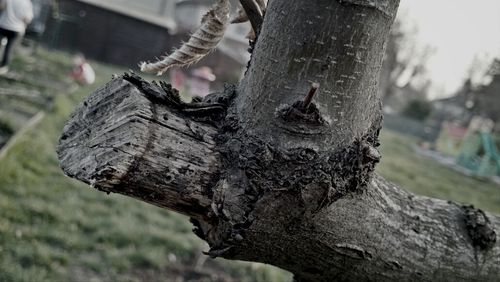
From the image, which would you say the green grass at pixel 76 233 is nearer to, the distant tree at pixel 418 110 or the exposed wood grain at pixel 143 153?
the exposed wood grain at pixel 143 153

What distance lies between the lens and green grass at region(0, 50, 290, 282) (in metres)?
3.46

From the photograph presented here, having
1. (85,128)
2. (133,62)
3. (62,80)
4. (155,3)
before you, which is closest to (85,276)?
(85,128)

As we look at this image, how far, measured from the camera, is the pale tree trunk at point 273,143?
94cm

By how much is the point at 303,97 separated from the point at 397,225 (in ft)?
1.41

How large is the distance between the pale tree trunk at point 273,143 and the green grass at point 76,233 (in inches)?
102

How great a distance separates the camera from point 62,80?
10445 millimetres

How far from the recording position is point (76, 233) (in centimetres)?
401

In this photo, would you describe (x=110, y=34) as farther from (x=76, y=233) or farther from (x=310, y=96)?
(x=310, y=96)

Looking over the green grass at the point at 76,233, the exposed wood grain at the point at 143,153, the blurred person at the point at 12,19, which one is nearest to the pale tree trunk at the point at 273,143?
the exposed wood grain at the point at 143,153

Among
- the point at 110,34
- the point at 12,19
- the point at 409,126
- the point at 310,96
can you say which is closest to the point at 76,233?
the point at 310,96

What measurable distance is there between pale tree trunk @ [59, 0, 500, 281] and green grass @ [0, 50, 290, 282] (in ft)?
8.46

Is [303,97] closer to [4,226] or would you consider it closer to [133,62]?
[4,226]

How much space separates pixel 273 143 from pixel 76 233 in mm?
3474

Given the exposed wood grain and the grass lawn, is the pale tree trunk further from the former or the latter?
the grass lawn
